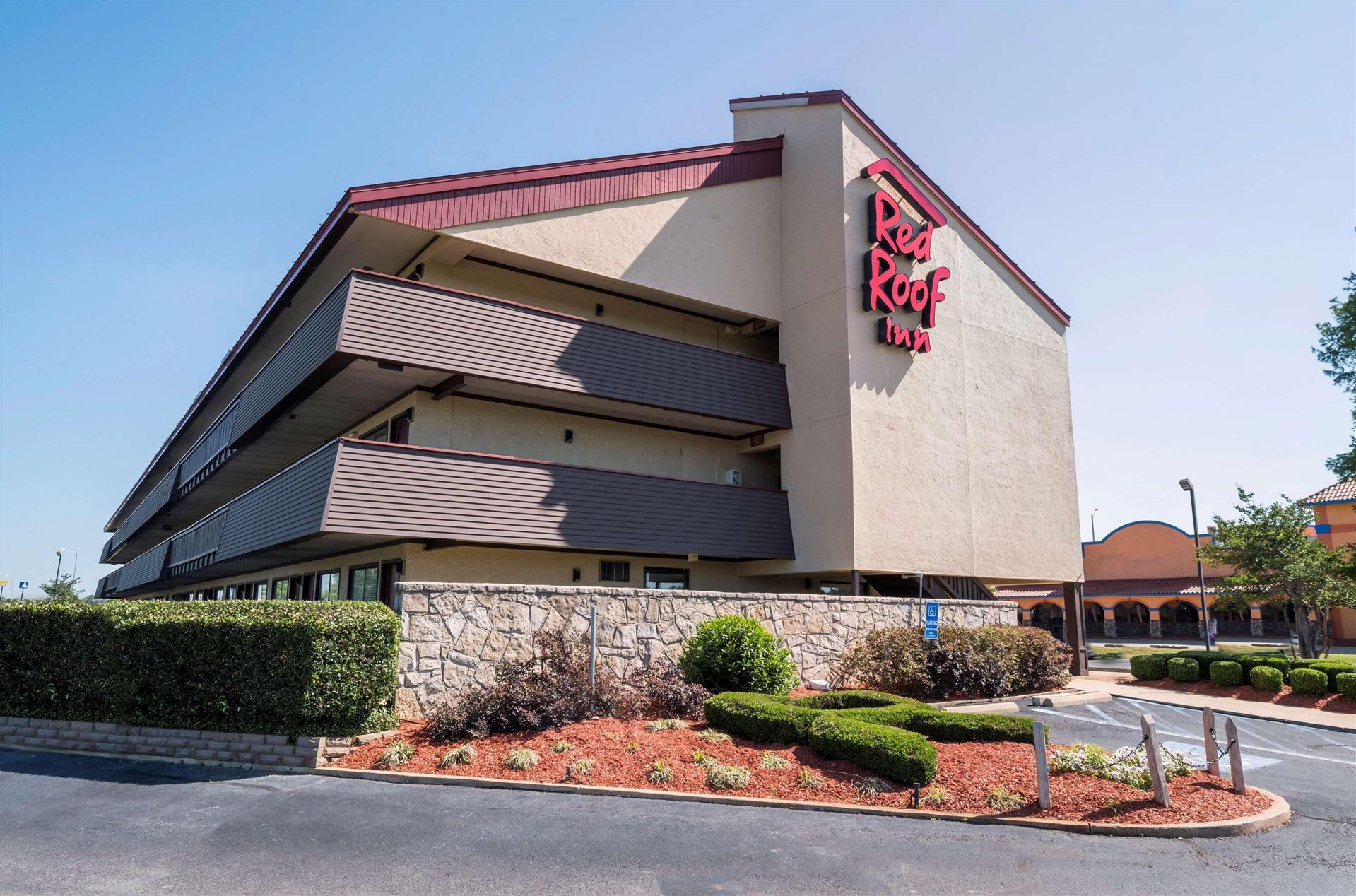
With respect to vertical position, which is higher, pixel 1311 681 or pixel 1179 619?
pixel 1179 619

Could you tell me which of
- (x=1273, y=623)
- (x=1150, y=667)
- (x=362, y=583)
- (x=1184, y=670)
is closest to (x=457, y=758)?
(x=362, y=583)

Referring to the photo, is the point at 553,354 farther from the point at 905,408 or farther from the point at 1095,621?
the point at 1095,621

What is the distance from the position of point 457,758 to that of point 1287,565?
81.4ft

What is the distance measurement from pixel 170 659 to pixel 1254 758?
56.3ft

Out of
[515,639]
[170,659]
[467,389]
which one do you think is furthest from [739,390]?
[170,659]

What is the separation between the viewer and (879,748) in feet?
34.7

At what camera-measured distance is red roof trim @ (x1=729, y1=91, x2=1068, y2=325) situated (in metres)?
Result: 23.8

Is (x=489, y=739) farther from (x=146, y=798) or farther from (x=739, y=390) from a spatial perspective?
(x=739, y=390)

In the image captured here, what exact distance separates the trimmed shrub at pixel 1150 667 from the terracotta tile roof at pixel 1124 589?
22516mm

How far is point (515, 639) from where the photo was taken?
1412cm

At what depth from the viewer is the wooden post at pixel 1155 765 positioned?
31.1ft

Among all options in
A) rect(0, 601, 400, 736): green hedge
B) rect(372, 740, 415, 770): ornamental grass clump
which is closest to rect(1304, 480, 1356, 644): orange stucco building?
rect(372, 740, 415, 770): ornamental grass clump

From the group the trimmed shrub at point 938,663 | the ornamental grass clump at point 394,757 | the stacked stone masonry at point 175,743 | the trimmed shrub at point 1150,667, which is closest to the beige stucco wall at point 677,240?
the trimmed shrub at point 938,663

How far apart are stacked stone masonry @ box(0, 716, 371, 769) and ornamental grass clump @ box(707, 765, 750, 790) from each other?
4.98 m
